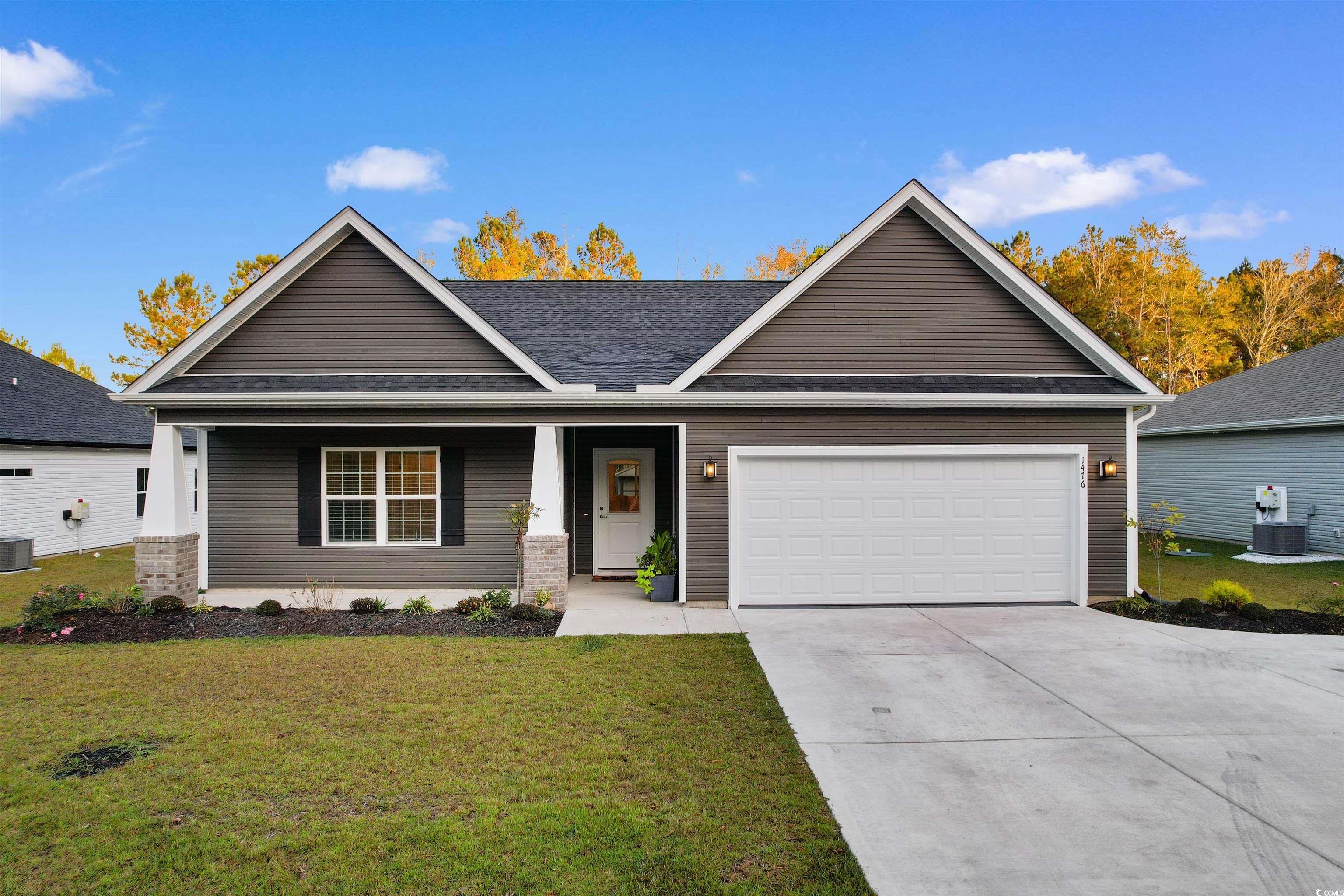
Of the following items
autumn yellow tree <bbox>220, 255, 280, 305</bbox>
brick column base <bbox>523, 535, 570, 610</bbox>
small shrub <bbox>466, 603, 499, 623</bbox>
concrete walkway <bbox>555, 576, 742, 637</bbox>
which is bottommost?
concrete walkway <bbox>555, 576, 742, 637</bbox>

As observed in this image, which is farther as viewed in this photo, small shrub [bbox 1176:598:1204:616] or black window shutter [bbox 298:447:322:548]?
black window shutter [bbox 298:447:322:548]

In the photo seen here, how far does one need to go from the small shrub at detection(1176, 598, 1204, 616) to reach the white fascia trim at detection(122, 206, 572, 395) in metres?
8.05

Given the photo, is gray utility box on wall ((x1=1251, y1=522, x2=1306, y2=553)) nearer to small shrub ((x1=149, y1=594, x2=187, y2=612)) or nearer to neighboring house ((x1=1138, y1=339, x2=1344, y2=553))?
neighboring house ((x1=1138, y1=339, x2=1344, y2=553))

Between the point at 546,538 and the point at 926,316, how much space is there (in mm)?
6214

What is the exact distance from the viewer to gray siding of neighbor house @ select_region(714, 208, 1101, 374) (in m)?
9.48

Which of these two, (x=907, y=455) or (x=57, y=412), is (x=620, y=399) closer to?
(x=907, y=455)

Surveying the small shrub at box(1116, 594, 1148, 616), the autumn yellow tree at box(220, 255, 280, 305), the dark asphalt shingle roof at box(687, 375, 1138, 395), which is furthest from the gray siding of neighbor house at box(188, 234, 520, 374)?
the autumn yellow tree at box(220, 255, 280, 305)

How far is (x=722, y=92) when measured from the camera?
63.7ft

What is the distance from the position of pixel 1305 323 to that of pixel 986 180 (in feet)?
56.6

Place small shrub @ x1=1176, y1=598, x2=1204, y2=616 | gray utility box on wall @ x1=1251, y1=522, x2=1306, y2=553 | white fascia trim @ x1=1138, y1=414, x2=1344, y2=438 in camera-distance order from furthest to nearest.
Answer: gray utility box on wall @ x1=1251, y1=522, x2=1306, y2=553, white fascia trim @ x1=1138, y1=414, x2=1344, y2=438, small shrub @ x1=1176, y1=598, x2=1204, y2=616

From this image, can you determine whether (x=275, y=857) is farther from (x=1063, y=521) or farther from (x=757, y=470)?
(x=1063, y=521)

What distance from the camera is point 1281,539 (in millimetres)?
13039

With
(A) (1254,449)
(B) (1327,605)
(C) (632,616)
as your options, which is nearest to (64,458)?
(C) (632,616)

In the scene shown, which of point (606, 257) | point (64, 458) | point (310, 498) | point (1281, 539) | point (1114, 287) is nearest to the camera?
point (310, 498)
